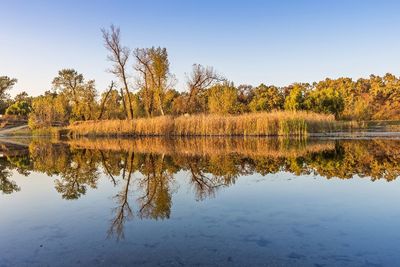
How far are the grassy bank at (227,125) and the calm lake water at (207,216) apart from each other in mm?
12164

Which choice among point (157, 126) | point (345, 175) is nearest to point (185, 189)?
point (345, 175)

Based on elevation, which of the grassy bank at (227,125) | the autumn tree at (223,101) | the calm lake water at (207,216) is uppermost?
the autumn tree at (223,101)

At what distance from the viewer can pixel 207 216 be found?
15.5ft

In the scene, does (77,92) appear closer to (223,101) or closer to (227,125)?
(223,101)

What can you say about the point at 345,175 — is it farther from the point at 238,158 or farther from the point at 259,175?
the point at 238,158

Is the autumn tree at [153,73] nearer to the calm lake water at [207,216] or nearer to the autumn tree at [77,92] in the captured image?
the autumn tree at [77,92]

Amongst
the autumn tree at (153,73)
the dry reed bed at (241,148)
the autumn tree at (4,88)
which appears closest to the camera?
the dry reed bed at (241,148)

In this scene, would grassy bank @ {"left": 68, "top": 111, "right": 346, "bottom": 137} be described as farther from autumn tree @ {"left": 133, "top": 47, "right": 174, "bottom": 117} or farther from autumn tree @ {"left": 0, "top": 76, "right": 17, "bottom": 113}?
autumn tree @ {"left": 0, "top": 76, "right": 17, "bottom": 113}

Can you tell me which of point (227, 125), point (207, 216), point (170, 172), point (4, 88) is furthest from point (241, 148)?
point (4, 88)

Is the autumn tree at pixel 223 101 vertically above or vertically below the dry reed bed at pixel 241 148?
above

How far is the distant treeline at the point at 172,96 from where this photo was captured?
32438mm

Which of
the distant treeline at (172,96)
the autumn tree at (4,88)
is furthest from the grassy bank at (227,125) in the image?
the autumn tree at (4,88)

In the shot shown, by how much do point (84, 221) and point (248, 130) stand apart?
1772 centimetres

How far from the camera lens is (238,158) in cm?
1059
